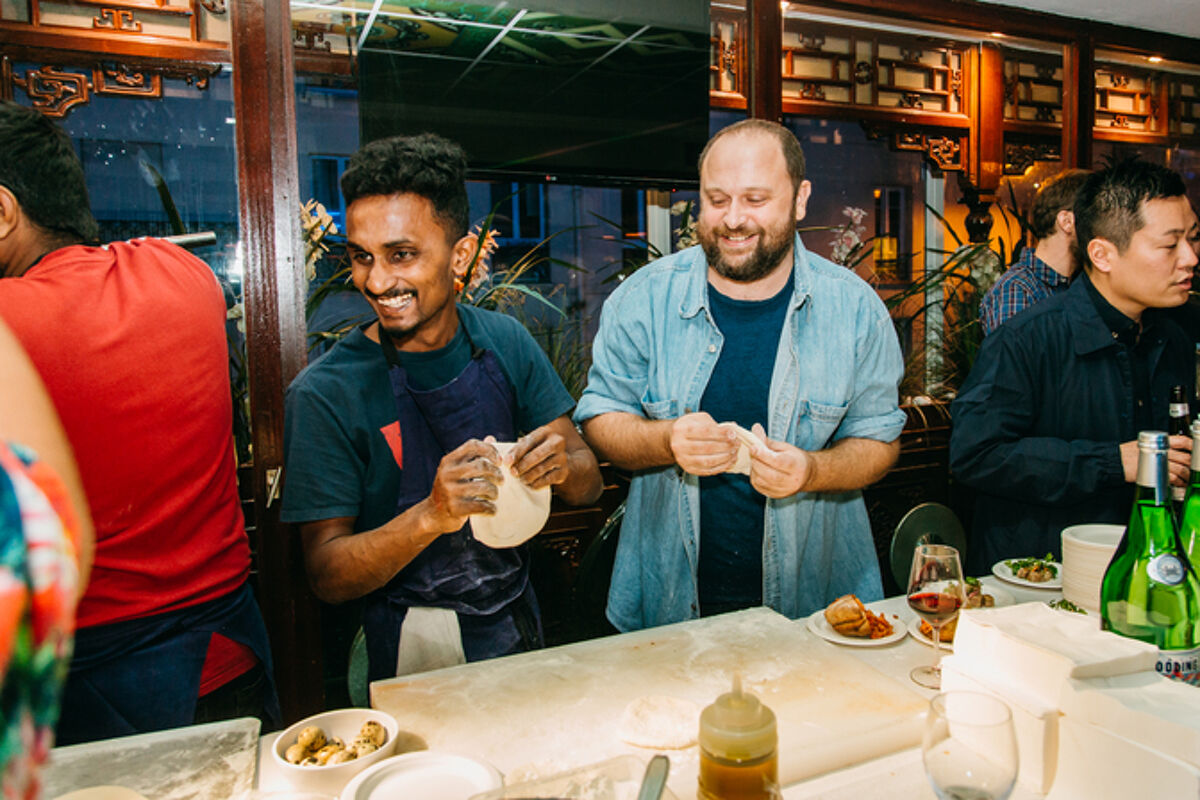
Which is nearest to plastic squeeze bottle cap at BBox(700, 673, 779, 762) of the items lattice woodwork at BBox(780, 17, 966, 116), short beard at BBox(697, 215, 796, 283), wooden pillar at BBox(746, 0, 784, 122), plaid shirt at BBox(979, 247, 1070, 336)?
short beard at BBox(697, 215, 796, 283)

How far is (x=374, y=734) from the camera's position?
1.15m

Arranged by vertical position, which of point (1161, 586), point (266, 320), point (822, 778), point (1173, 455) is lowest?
point (822, 778)

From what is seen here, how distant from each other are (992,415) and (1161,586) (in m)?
1.11

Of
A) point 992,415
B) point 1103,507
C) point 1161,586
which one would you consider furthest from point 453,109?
point 1103,507

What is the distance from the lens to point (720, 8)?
3.20 meters

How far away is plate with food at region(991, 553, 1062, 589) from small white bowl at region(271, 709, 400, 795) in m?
1.60

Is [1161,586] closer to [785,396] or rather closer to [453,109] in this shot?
[785,396]

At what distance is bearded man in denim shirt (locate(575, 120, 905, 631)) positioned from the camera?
2.25 m

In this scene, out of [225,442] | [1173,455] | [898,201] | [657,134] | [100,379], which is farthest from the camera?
[898,201]

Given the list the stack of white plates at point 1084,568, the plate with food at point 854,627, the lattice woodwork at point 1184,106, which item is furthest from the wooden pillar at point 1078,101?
the plate with food at point 854,627

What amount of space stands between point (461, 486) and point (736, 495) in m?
0.85

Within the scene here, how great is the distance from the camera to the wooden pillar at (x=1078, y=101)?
4.04 metres

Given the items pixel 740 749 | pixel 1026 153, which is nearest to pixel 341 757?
pixel 740 749

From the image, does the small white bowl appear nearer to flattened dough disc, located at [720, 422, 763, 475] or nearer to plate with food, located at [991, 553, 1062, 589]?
flattened dough disc, located at [720, 422, 763, 475]
